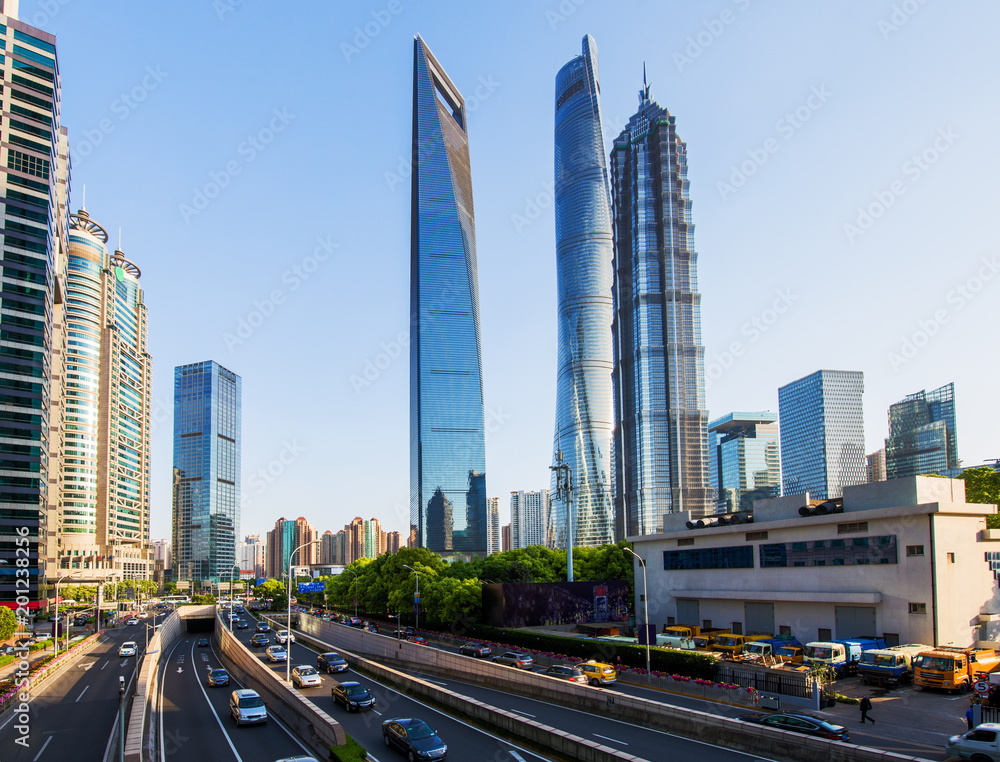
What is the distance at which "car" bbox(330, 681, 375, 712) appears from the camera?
143ft

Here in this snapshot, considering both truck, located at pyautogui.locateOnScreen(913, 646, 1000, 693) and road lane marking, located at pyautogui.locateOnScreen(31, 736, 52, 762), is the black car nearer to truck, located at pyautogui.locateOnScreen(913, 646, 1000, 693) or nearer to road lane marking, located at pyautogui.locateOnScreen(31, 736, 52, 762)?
road lane marking, located at pyautogui.locateOnScreen(31, 736, 52, 762)

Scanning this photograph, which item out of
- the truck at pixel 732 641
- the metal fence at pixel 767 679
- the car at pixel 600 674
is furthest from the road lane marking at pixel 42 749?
the truck at pixel 732 641

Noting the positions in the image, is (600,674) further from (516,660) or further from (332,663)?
(332,663)

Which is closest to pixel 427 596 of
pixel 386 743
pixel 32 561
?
pixel 386 743

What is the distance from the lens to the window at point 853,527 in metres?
53.4

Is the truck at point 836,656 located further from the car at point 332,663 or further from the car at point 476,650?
the car at point 332,663

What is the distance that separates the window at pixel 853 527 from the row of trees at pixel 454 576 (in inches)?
1639

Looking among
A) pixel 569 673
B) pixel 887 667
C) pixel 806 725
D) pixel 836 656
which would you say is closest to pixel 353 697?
pixel 569 673

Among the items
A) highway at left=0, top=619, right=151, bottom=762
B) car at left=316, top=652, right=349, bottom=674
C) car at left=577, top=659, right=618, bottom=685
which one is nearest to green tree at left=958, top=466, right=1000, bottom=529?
car at left=577, top=659, right=618, bottom=685

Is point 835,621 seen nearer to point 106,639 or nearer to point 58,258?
point 106,639

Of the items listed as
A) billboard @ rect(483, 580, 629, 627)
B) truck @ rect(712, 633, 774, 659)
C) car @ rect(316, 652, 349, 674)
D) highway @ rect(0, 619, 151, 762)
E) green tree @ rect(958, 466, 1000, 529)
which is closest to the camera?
highway @ rect(0, 619, 151, 762)

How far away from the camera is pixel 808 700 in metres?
37.5

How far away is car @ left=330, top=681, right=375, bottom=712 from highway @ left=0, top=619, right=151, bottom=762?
1289 centimetres

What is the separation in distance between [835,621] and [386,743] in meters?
37.2
